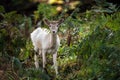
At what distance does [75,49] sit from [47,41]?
182 cm

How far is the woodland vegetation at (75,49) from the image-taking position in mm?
10203

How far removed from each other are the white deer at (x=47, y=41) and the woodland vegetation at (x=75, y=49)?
22 centimetres

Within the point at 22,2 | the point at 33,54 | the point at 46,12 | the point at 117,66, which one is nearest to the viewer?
the point at 117,66

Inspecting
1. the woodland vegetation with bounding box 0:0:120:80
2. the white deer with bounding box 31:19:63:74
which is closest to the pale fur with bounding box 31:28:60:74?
the white deer with bounding box 31:19:63:74

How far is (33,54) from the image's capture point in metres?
13.9

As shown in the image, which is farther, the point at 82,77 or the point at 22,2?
the point at 22,2

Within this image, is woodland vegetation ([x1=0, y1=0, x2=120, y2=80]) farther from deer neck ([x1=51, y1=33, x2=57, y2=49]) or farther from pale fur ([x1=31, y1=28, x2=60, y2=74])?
deer neck ([x1=51, y1=33, x2=57, y2=49])

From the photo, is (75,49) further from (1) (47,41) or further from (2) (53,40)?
(1) (47,41)

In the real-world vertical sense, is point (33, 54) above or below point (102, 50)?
below

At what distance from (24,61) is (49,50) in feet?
2.12

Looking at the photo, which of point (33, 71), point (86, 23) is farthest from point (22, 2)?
point (33, 71)

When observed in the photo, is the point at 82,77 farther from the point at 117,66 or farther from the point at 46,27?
the point at 46,27

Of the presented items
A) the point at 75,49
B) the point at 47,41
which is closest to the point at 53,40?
the point at 47,41

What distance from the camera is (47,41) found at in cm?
1317
